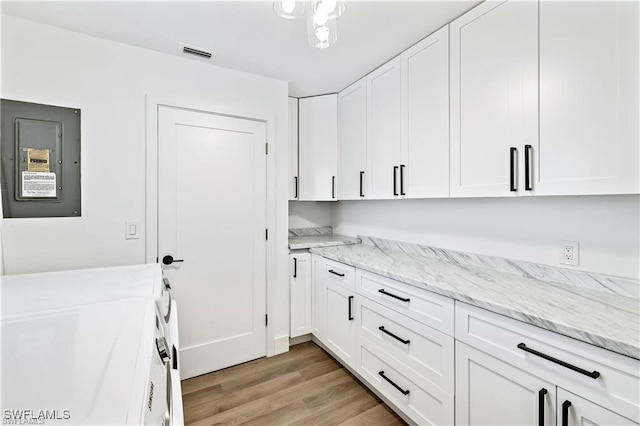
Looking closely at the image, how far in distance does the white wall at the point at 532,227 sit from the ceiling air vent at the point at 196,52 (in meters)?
1.89

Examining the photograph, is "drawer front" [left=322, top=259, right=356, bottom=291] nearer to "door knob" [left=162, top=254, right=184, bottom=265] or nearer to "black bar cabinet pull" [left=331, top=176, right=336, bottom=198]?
"black bar cabinet pull" [left=331, top=176, right=336, bottom=198]

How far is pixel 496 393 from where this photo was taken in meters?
1.17

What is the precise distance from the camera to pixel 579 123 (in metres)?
1.18

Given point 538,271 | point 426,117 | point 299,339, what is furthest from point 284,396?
point 426,117

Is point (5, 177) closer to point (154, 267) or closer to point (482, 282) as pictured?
point (154, 267)

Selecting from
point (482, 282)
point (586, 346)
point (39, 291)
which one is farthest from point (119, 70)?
point (586, 346)

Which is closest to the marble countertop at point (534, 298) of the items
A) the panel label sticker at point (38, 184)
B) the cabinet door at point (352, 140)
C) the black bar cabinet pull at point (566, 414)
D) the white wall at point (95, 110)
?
the black bar cabinet pull at point (566, 414)

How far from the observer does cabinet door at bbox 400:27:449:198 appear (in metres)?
1.75

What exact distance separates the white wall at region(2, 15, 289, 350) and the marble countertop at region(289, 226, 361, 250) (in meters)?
1.26

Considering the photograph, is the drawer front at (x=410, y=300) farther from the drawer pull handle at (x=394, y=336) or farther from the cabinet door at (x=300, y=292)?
the cabinet door at (x=300, y=292)

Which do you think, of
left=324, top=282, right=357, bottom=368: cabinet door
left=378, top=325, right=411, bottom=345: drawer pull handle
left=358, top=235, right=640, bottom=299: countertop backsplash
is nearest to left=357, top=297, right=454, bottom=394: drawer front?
left=378, top=325, right=411, bottom=345: drawer pull handle

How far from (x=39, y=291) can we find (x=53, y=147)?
1.12 m

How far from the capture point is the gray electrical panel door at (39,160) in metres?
1.63

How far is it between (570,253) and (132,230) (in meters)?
2.64
